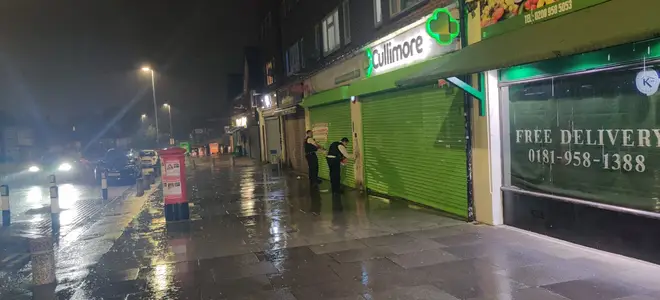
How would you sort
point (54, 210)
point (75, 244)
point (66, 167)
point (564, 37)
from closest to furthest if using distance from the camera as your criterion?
point (564, 37) → point (75, 244) → point (54, 210) → point (66, 167)

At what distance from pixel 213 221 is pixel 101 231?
2234 mm

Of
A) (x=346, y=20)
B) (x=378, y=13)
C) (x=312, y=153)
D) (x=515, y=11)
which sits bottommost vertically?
(x=312, y=153)

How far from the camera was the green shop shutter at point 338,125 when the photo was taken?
49.1 ft

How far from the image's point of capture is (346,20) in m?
15.3

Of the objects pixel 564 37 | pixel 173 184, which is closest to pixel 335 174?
pixel 173 184

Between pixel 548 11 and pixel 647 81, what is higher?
pixel 548 11

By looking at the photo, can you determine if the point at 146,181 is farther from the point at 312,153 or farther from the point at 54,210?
the point at 54,210

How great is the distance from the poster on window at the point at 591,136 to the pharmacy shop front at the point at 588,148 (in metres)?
0.01

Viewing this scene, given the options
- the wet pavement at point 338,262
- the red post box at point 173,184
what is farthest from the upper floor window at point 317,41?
the wet pavement at point 338,262

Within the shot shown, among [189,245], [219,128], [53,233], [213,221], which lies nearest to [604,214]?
[189,245]

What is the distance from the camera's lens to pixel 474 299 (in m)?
5.07

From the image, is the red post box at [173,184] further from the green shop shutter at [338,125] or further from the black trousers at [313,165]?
the green shop shutter at [338,125]

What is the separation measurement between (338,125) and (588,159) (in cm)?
984

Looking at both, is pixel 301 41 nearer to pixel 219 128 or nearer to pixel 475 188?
pixel 475 188
